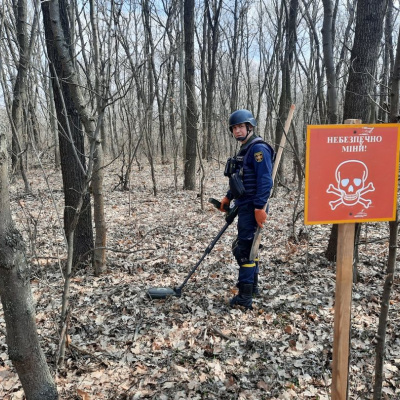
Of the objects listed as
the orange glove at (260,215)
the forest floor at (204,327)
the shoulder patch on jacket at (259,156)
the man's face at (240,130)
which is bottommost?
the forest floor at (204,327)

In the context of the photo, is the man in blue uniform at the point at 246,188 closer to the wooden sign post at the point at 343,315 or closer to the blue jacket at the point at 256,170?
the blue jacket at the point at 256,170

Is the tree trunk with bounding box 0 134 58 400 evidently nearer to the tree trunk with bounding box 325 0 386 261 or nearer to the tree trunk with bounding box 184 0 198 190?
the tree trunk with bounding box 325 0 386 261

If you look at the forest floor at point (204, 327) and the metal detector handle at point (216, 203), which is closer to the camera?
the forest floor at point (204, 327)

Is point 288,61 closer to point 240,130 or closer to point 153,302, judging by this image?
point 240,130

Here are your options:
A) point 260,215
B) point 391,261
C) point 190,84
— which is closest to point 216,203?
point 260,215

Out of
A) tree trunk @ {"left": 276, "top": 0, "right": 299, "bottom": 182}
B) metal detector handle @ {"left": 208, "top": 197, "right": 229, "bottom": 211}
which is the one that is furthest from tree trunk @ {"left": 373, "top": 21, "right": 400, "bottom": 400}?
tree trunk @ {"left": 276, "top": 0, "right": 299, "bottom": 182}

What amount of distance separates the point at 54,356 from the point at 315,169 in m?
2.74

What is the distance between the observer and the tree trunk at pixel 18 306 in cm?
161

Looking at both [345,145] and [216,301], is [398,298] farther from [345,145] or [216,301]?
[345,145]

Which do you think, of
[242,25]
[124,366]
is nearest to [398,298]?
[124,366]

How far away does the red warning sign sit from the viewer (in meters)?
1.98

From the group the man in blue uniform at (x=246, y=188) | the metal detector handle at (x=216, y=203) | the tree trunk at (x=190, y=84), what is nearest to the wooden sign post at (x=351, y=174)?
the man in blue uniform at (x=246, y=188)

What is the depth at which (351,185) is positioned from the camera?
2.03 m

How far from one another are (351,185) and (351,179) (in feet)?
0.12
